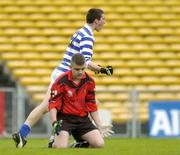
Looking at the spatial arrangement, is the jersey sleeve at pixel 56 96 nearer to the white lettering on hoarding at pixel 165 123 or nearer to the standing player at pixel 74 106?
the standing player at pixel 74 106

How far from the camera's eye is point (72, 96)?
10.6 meters

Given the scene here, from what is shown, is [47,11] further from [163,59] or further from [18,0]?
[163,59]

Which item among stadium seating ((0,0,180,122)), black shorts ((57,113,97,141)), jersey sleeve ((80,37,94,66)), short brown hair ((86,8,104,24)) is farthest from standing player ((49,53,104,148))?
stadium seating ((0,0,180,122))

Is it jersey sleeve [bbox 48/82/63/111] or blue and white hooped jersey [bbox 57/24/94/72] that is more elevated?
blue and white hooped jersey [bbox 57/24/94/72]

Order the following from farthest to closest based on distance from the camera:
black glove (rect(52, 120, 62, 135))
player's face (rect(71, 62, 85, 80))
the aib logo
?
the aib logo, player's face (rect(71, 62, 85, 80)), black glove (rect(52, 120, 62, 135))

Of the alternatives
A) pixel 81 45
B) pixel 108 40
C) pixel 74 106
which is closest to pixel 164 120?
pixel 108 40

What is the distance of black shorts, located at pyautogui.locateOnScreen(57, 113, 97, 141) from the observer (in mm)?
10727

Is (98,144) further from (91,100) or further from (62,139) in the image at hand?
(91,100)

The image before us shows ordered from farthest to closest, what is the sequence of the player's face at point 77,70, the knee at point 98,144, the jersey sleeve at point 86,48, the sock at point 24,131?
1. the sock at point 24,131
2. the jersey sleeve at point 86,48
3. the knee at point 98,144
4. the player's face at point 77,70

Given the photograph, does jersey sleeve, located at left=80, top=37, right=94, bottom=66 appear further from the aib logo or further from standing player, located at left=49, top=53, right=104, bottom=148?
the aib logo

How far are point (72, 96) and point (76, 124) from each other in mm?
400

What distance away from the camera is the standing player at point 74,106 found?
10.6m

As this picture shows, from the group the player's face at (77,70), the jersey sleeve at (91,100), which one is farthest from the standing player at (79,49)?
the player's face at (77,70)

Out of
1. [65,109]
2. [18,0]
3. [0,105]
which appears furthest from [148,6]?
[65,109]
